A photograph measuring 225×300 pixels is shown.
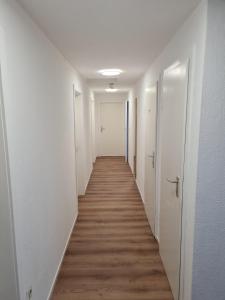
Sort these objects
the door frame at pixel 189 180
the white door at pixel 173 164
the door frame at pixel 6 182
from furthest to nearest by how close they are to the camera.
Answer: the white door at pixel 173 164
the door frame at pixel 189 180
the door frame at pixel 6 182

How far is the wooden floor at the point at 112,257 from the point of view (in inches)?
83.4

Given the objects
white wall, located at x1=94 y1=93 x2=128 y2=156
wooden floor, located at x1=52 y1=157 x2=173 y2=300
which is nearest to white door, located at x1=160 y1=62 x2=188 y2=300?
wooden floor, located at x1=52 y1=157 x2=173 y2=300

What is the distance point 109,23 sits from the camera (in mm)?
1710

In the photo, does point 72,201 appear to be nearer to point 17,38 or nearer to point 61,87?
point 61,87

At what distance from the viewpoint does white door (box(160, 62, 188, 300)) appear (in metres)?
1.79

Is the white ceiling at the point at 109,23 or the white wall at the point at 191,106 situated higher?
the white ceiling at the point at 109,23

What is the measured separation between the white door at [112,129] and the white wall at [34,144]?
18.5 feet

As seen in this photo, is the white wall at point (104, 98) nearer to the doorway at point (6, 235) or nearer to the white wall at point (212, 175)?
the white wall at point (212, 175)

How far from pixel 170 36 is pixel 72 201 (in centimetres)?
238

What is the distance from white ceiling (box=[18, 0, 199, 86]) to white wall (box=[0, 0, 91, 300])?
5.6 inches

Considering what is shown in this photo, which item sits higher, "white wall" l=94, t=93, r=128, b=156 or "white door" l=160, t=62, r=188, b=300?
"white wall" l=94, t=93, r=128, b=156

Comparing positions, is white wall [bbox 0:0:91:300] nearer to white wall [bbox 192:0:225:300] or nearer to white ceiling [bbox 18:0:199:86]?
white ceiling [bbox 18:0:199:86]

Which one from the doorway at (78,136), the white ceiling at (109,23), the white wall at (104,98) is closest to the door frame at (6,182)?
the white ceiling at (109,23)

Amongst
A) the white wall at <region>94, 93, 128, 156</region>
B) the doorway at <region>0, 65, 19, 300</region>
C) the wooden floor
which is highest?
the white wall at <region>94, 93, 128, 156</region>
